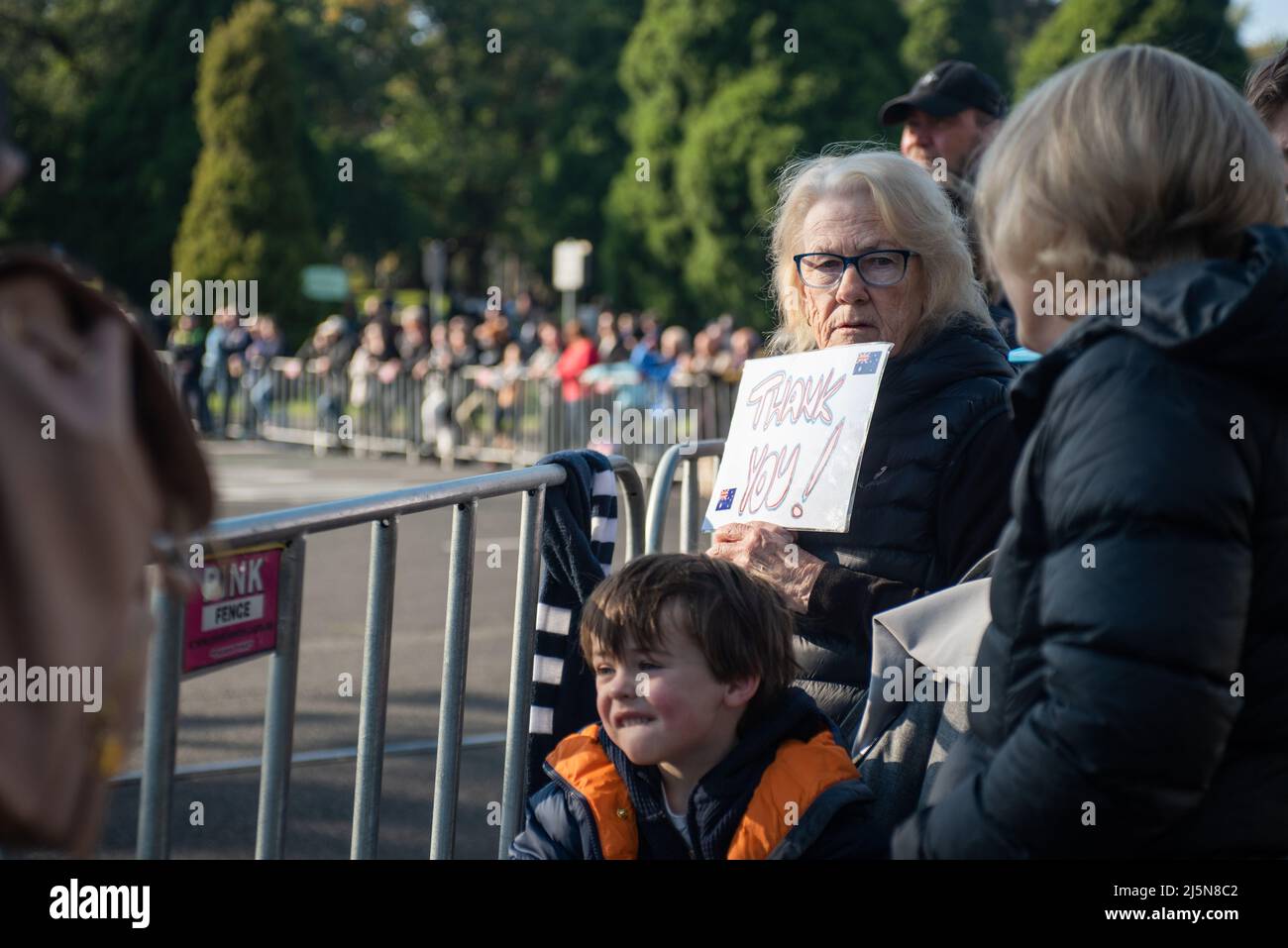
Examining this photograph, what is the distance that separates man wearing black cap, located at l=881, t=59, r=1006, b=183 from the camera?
17.7 feet

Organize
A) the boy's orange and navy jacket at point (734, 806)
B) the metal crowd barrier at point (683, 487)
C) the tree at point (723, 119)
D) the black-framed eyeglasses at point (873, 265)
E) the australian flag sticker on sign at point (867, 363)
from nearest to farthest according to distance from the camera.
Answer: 1. the boy's orange and navy jacket at point (734, 806)
2. the australian flag sticker on sign at point (867, 363)
3. the black-framed eyeglasses at point (873, 265)
4. the metal crowd barrier at point (683, 487)
5. the tree at point (723, 119)

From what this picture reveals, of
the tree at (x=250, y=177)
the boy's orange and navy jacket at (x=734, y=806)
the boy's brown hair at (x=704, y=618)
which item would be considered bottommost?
the boy's orange and navy jacket at (x=734, y=806)

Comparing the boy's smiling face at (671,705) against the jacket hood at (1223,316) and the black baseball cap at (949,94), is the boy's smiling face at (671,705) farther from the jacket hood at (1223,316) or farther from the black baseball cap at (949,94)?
the black baseball cap at (949,94)

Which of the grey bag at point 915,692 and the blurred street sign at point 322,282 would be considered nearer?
the grey bag at point 915,692

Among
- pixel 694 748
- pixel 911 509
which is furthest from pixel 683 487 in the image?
pixel 694 748

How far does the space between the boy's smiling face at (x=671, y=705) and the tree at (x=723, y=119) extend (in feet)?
101

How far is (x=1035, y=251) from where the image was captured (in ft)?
6.39

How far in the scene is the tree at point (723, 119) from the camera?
34406mm

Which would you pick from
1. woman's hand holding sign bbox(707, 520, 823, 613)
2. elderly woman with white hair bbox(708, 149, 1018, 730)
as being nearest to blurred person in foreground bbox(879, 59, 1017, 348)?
elderly woman with white hair bbox(708, 149, 1018, 730)

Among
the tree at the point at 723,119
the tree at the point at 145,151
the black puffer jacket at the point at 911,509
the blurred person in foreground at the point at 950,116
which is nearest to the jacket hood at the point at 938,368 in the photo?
the black puffer jacket at the point at 911,509

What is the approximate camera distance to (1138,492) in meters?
1.70
